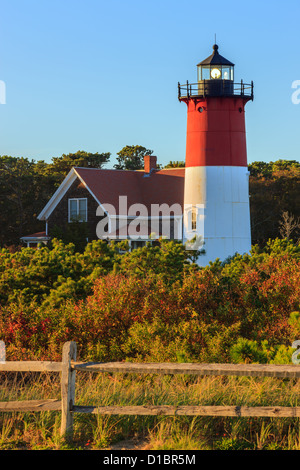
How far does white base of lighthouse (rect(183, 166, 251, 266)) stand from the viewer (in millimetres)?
35625

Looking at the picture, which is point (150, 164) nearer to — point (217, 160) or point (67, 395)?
point (217, 160)

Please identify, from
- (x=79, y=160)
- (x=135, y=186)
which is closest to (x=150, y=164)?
(x=135, y=186)

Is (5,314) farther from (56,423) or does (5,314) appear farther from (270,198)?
(270,198)

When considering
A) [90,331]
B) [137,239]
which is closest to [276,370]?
[90,331]

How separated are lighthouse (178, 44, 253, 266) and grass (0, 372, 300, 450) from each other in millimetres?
25317

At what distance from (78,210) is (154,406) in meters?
34.9

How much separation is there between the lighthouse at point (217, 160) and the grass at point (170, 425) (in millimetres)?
25317

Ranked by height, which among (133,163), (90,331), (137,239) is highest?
(133,163)

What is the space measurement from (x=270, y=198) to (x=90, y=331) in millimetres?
37781

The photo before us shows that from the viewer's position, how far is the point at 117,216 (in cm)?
4131

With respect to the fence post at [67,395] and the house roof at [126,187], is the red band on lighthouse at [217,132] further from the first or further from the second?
the fence post at [67,395]

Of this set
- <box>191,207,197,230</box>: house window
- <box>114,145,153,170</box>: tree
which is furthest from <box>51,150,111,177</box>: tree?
<box>191,207,197,230</box>: house window

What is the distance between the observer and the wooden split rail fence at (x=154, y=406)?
8336 mm
